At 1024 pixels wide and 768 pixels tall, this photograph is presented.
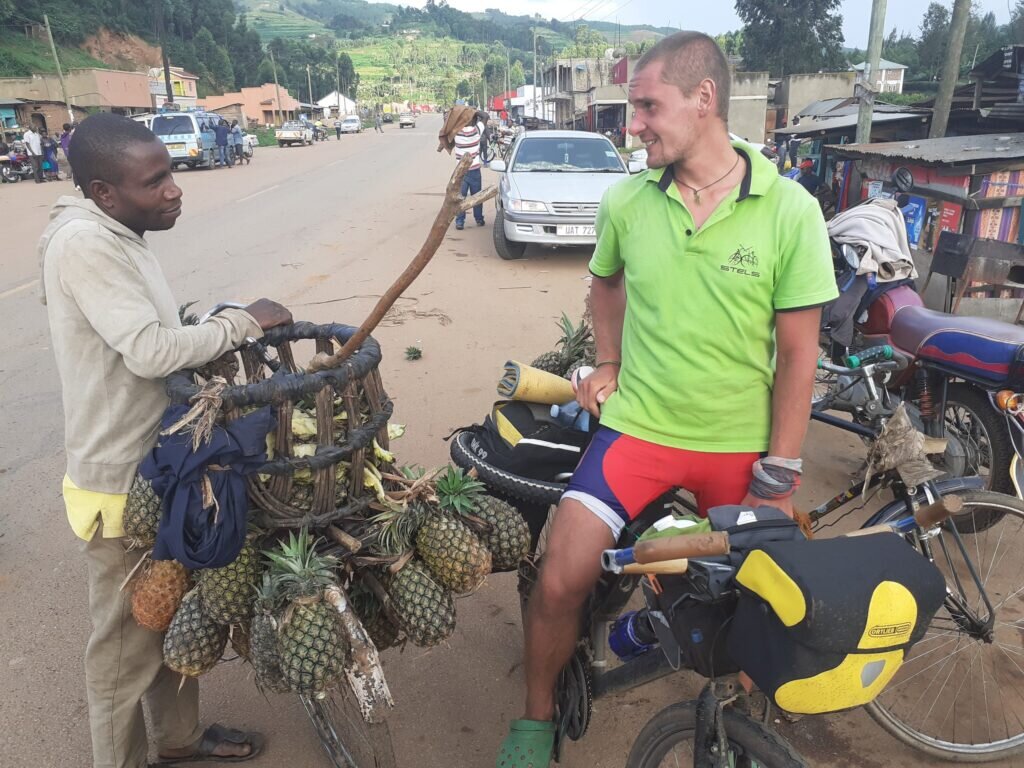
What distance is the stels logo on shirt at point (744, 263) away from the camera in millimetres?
1951

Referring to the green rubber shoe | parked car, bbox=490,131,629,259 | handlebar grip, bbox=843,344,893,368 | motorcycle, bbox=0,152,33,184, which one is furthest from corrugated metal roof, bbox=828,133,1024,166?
motorcycle, bbox=0,152,33,184

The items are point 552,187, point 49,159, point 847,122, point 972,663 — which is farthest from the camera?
point 49,159

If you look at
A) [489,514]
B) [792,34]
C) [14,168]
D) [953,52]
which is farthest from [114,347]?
[792,34]

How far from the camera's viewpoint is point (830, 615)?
4.25 ft

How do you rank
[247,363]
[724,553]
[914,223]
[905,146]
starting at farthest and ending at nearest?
[905,146] → [914,223] → [247,363] → [724,553]

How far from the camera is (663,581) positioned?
5.49 feet

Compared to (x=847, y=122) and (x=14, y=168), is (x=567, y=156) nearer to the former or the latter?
(x=847, y=122)

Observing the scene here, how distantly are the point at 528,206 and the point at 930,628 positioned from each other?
25.0ft

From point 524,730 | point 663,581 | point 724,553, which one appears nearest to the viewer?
point 724,553

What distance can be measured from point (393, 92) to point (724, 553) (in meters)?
144

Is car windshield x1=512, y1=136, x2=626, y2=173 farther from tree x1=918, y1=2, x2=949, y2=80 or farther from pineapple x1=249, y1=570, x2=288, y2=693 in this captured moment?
tree x1=918, y1=2, x2=949, y2=80

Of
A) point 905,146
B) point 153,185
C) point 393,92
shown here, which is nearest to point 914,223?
point 905,146

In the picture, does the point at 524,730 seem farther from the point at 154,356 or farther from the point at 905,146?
the point at 905,146

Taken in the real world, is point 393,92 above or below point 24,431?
above
